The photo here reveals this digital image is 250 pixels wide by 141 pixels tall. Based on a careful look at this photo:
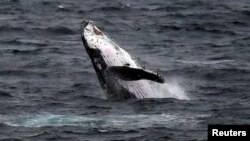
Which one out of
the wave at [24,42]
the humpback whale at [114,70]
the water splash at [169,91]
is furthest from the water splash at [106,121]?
the wave at [24,42]

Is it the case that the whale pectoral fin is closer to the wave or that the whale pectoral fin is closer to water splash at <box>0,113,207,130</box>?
water splash at <box>0,113,207,130</box>

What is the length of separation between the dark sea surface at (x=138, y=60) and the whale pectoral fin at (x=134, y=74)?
0.94 metres

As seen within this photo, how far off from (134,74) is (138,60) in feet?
33.1

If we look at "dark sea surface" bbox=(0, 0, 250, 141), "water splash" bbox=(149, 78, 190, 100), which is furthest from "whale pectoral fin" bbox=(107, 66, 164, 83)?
"water splash" bbox=(149, 78, 190, 100)

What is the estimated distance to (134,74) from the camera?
108 ft

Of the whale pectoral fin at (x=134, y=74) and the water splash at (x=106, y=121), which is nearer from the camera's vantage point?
the water splash at (x=106, y=121)

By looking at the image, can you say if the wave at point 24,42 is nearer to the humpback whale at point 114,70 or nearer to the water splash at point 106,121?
the humpback whale at point 114,70

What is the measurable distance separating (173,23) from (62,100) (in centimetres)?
1956

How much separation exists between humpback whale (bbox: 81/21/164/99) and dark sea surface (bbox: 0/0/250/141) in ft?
1.67

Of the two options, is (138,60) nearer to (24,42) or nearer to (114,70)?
(24,42)

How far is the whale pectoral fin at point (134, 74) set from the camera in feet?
107

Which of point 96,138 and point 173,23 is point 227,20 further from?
point 96,138

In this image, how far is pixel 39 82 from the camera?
38.4 m

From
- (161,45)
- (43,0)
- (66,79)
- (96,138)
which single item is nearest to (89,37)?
(66,79)
